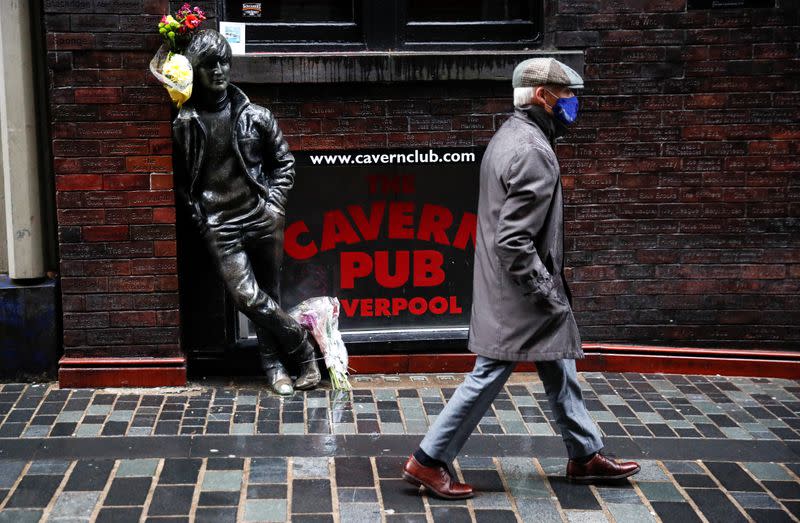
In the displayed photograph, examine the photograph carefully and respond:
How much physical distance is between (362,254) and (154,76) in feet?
5.74

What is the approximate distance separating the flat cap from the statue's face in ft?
6.37

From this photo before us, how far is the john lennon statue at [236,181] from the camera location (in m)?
6.07

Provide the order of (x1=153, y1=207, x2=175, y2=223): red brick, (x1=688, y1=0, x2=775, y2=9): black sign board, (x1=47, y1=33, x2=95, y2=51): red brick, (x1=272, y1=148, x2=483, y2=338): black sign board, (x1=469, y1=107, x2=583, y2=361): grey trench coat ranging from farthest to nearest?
(x1=272, y1=148, x2=483, y2=338): black sign board
(x1=688, y1=0, x2=775, y2=9): black sign board
(x1=153, y1=207, x2=175, y2=223): red brick
(x1=47, y1=33, x2=95, y2=51): red brick
(x1=469, y1=107, x2=583, y2=361): grey trench coat

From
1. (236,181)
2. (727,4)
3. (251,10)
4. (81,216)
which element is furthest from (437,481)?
(727,4)

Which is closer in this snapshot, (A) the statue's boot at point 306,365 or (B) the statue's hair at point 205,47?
(B) the statue's hair at point 205,47

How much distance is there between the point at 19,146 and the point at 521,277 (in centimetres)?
349

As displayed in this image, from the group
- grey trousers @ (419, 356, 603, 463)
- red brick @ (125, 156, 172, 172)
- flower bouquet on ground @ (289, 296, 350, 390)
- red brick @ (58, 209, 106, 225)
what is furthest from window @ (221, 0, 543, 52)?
grey trousers @ (419, 356, 603, 463)

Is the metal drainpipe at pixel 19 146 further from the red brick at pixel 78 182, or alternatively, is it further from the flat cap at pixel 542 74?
the flat cap at pixel 542 74

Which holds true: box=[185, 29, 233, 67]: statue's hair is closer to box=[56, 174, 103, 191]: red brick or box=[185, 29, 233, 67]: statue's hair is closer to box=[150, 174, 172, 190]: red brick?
box=[150, 174, 172, 190]: red brick

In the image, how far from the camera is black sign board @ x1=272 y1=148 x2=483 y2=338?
22.6 ft

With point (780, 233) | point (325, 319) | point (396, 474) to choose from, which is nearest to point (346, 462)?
point (396, 474)

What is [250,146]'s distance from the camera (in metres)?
6.19

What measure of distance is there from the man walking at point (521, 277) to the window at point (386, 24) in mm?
2025

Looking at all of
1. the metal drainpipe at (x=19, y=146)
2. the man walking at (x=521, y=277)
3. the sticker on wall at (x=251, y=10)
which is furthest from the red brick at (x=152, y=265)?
the man walking at (x=521, y=277)
